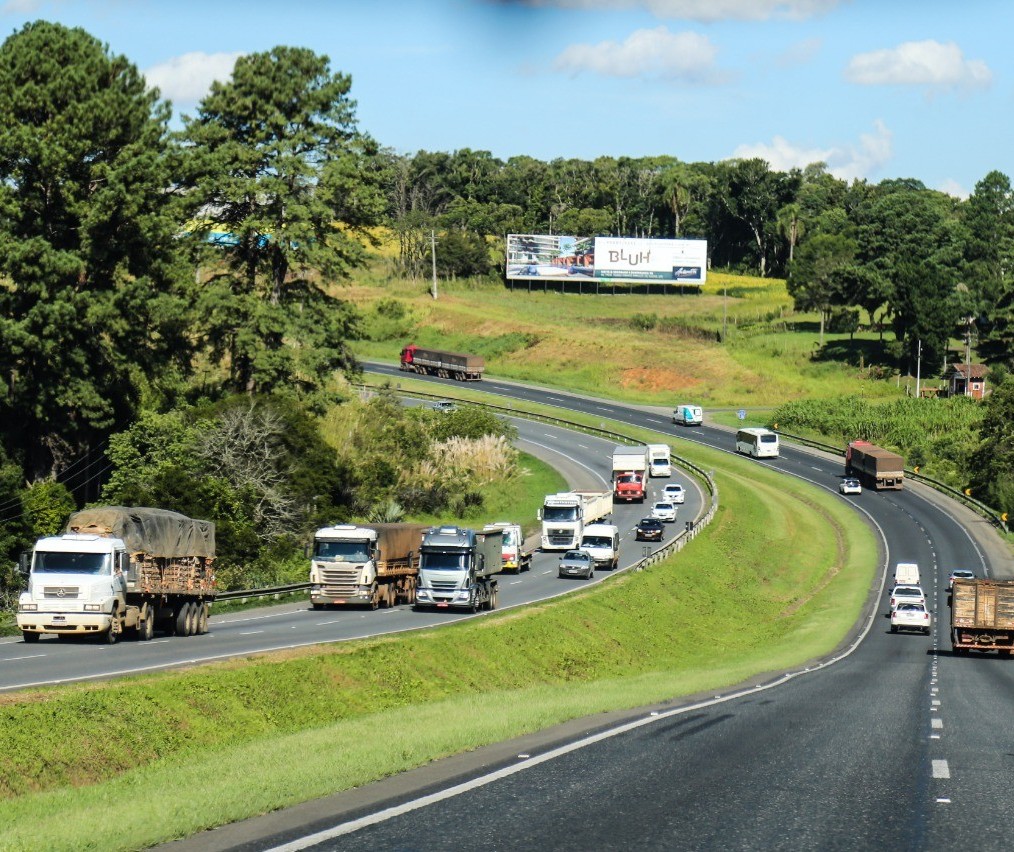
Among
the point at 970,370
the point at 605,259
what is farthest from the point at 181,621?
the point at 605,259

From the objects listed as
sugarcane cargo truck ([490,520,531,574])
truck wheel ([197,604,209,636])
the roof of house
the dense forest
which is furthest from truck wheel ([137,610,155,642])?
the roof of house

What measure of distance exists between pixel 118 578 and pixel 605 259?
6246 inches

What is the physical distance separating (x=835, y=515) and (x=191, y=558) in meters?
67.5

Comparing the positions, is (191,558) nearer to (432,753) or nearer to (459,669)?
(459,669)

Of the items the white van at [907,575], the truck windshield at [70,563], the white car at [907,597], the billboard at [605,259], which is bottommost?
the white van at [907,575]

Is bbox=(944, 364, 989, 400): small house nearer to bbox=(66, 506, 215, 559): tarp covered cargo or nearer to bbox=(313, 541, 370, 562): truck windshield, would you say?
bbox=(313, 541, 370, 562): truck windshield

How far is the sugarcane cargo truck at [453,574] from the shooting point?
5172cm

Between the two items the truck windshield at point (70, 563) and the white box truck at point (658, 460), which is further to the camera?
the white box truck at point (658, 460)

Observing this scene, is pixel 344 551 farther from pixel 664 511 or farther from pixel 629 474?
pixel 629 474

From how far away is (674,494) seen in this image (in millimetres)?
101125

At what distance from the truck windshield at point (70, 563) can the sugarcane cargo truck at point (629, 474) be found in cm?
6485

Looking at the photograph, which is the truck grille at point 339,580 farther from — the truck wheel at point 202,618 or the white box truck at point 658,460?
the white box truck at point 658,460

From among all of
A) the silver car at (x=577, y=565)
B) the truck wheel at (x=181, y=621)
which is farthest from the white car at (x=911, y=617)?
the truck wheel at (x=181, y=621)

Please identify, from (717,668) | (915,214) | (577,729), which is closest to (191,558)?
(717,668)
